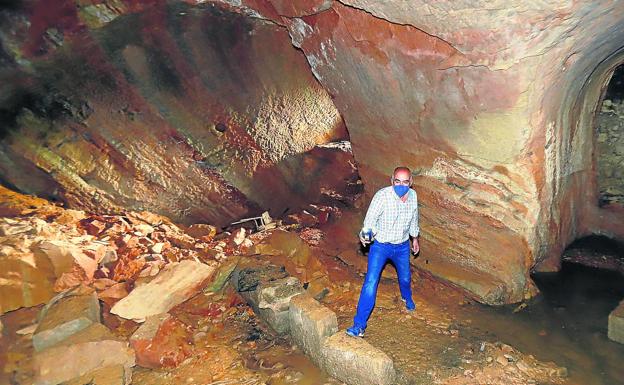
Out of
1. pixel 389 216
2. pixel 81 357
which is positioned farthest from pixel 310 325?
pixel 81 357

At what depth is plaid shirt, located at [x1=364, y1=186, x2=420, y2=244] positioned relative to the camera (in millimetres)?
3857

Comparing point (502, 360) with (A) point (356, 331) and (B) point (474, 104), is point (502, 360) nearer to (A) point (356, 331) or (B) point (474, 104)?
(A) point (356, 331)

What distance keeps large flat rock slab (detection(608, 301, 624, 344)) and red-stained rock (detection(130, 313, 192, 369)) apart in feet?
13.4

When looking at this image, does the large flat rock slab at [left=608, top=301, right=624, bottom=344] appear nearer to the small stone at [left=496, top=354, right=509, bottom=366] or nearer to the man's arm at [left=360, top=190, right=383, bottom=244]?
the small stone at [left=496, top=354, right=509, bottom=366]

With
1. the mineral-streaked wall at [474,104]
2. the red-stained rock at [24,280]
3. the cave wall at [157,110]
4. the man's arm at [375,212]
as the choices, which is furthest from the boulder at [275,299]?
the cave wall at [157,110]

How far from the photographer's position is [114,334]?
3.97 metres

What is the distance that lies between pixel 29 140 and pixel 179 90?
2229 millimetres

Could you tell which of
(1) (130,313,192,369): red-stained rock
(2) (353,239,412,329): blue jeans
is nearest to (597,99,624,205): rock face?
(2) (353,239,412,329): blue jeans

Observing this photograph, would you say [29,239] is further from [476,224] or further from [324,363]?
[476,224]

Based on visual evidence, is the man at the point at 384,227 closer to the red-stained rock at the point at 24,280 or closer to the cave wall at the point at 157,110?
the red-stained rock at the point at 24,280

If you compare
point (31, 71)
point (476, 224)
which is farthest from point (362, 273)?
point (31, 71)

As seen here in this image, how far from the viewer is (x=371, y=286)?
3.87m

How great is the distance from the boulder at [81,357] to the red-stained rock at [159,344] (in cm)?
10

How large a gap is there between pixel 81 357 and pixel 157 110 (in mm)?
4012
